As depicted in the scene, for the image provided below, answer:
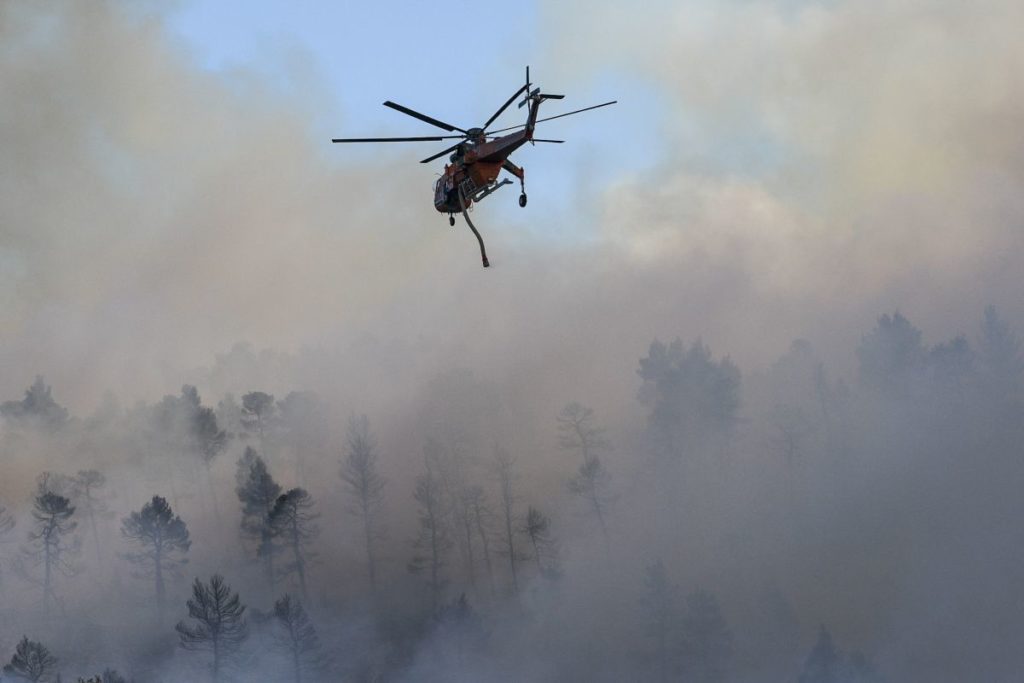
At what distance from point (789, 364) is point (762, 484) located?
29.8 metres

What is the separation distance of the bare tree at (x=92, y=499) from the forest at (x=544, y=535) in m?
0.92

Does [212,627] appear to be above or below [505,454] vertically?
below

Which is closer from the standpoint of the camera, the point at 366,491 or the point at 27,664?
the point at 27,664

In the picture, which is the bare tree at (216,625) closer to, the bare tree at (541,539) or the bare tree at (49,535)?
the bare tree at (49,535)

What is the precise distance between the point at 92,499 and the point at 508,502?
45.4 metres

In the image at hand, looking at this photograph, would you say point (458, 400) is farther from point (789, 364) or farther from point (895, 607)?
point (895, 607)

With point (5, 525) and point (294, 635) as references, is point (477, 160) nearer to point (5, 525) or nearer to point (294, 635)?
point (294, 635)

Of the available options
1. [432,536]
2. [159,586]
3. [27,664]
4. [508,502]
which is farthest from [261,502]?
[27,664]

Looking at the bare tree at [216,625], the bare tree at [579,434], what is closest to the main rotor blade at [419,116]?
the bare tree at [216,625]

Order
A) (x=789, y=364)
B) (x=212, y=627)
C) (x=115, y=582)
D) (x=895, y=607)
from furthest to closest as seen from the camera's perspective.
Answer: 1. (x=789, y=364)
2. (x=115, y=582)
3. (x=895, y=607)
4. (x=212, y=627)

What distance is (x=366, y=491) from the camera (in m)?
130

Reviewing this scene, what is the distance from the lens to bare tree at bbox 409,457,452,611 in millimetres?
125812

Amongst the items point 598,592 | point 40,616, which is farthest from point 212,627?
point 598,592

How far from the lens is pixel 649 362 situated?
A: 143 metres
